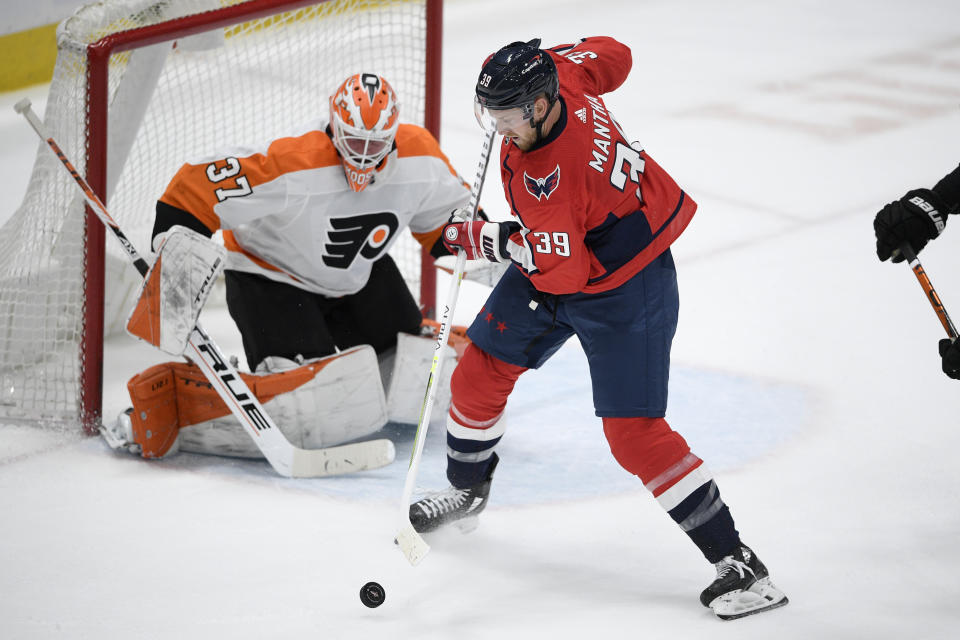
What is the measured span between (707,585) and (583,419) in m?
0.93

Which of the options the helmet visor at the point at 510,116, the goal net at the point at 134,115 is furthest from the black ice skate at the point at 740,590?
the goal net at the point at 134,115

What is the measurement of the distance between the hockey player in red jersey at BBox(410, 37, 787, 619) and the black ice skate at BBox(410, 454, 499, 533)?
0.22m

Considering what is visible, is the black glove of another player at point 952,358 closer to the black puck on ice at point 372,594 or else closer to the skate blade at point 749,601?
the skate blade at point 749,601

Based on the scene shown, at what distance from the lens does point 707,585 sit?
244 centimetres

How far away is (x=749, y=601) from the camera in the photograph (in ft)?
7.45

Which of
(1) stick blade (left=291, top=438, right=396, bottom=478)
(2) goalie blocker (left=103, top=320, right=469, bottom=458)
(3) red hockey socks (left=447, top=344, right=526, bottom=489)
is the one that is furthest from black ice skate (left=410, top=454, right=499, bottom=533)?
(2) goalie blocker (left=103, top=320, right=469, bottom=458)

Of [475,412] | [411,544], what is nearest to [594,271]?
[475,412]

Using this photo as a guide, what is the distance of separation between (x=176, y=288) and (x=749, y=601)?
4.79 ft

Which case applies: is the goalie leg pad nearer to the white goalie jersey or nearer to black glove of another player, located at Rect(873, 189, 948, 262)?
the white goalie jersey

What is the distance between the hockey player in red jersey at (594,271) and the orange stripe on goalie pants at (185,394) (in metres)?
0.61

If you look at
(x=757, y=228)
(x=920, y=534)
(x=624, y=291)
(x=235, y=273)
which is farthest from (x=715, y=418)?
(x=757, y=228)

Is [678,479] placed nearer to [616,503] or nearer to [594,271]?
[594,271]

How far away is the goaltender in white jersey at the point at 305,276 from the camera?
284 centimetres

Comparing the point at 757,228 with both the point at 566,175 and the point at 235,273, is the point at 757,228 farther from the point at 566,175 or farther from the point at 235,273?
the point at 566,175
